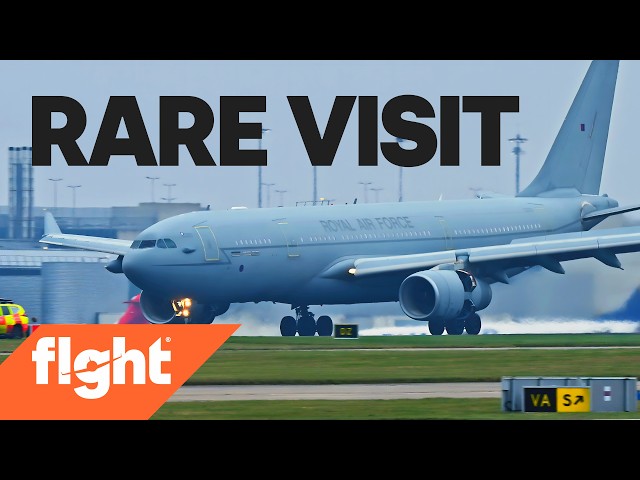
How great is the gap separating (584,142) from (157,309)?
22797 millimetres

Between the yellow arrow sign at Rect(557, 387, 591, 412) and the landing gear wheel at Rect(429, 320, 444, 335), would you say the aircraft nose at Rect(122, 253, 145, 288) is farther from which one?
the yellow arrow sign at Rect(557, 387, 591, 412)

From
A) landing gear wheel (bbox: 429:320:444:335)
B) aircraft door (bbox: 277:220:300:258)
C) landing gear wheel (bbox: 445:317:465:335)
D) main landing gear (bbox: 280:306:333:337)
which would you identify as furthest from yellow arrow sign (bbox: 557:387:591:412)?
main landing gear (bbox: 280:306:333:337)

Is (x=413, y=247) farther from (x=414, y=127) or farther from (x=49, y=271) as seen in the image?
(x=49, y=271)

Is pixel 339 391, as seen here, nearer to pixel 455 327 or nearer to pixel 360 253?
pixel 455 327

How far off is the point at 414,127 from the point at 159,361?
30335mm

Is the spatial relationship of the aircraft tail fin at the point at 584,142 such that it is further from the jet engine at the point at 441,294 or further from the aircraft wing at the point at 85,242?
the aircraft wing at the point at 85,242

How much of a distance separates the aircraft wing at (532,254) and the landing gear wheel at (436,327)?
92.0 inches

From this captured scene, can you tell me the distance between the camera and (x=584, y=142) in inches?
2948

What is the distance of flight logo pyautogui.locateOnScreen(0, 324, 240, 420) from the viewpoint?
28969 mm

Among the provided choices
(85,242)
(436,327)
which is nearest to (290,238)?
(436,327)

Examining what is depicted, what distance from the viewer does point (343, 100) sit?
5478cm

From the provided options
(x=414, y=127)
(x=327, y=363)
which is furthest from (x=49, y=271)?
(x=327, y=363)

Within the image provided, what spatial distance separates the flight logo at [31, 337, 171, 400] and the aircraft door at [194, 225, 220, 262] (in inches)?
1218

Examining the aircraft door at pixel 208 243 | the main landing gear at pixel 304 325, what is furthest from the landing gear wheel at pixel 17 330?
the main landing gear at pixel 304 325
